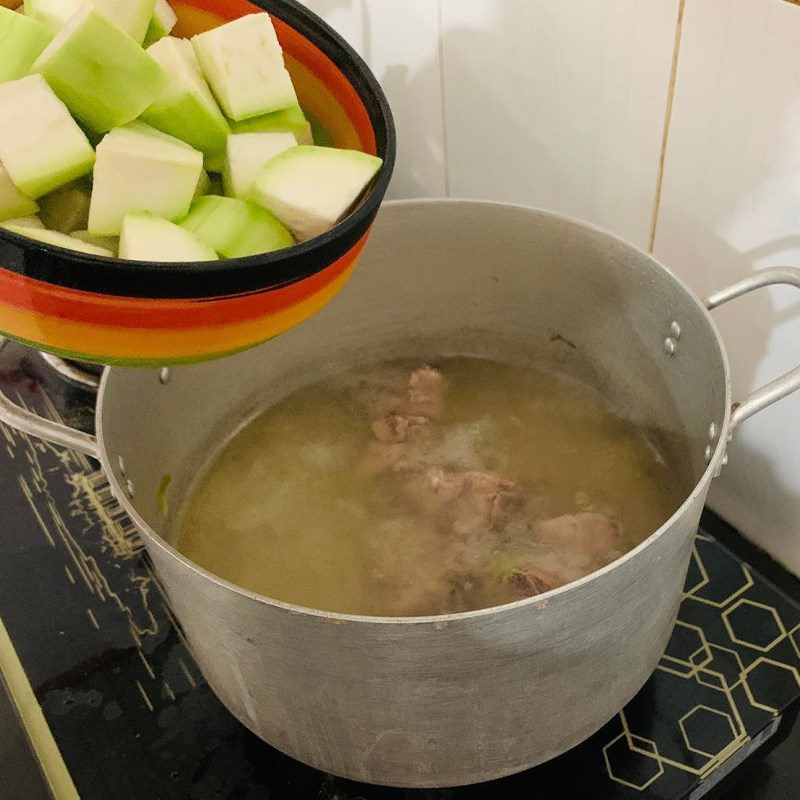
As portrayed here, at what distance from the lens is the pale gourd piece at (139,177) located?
532 mm

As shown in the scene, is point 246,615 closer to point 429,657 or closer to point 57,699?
point 429,657

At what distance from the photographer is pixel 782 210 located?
0.69 meters

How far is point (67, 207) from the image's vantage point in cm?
58

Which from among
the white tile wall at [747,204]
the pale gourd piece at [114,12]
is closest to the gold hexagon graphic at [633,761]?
the white tile wall at [747,204]

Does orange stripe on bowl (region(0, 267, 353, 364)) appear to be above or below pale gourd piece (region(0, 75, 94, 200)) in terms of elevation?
below

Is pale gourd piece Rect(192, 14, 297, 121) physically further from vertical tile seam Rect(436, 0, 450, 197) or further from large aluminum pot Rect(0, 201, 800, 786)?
vertical tile seam Rect(436, 0, 450, 197)

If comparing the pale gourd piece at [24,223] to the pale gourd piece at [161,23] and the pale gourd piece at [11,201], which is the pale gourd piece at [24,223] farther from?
the pale gourd piece at [161,23]

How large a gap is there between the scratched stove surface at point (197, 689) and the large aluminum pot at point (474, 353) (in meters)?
0.06

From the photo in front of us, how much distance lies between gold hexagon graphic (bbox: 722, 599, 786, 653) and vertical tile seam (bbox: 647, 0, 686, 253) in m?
0.34

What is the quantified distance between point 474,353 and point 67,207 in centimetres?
51

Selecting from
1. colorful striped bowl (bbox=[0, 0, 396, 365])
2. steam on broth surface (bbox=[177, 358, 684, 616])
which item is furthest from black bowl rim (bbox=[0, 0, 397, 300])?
steam on broth surface (bbox=[177, 358, 684, 616])

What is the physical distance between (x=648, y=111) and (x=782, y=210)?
14 cm

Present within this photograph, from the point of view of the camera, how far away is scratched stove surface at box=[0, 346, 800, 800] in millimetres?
675

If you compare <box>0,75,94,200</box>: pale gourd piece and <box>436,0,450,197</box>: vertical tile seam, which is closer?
<box>0,75,94,200</box>: pale gourd piece
